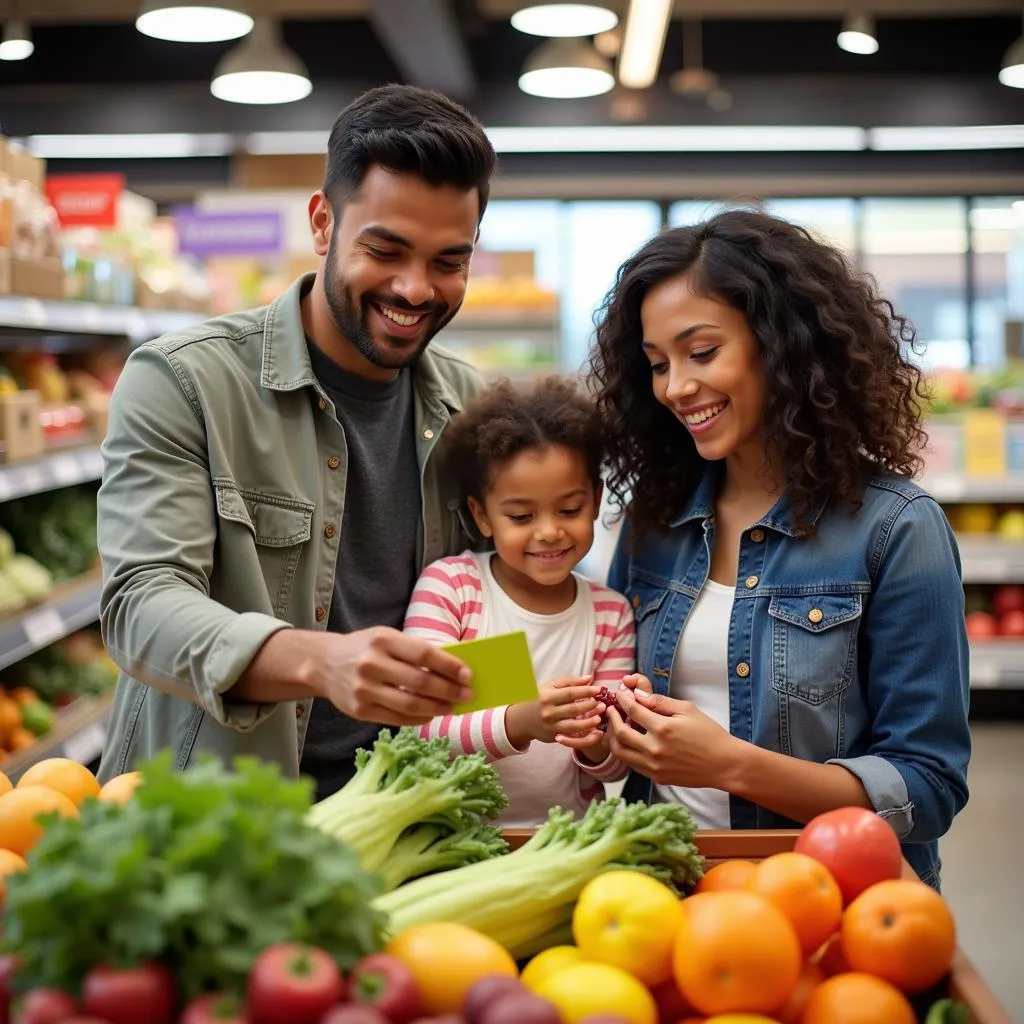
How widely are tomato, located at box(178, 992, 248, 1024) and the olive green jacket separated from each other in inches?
27.1

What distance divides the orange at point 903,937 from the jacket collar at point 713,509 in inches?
31.9

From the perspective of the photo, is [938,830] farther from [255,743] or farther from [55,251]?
[55,251]

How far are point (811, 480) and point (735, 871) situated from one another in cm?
76

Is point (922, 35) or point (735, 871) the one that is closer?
point (735, 871)

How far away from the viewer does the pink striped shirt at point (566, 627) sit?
2135 millimetres

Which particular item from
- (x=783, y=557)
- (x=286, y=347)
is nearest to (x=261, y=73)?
(x=286, y=347)

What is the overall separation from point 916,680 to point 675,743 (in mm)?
419

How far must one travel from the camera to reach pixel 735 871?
4.91 feet

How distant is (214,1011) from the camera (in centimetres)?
101

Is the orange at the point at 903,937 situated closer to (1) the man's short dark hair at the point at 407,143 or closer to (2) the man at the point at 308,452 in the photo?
(2) the man at the point at 308,452

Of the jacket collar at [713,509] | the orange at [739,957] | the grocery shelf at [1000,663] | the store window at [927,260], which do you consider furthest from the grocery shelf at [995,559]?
the store window at [927,260]

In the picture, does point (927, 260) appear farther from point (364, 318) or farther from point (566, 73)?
point (364, 318)

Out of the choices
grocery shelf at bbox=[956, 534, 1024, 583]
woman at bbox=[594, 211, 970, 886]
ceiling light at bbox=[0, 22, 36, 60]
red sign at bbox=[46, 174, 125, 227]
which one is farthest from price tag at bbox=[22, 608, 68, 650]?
ceiling light at bbox=[0, 22, 36, 60]

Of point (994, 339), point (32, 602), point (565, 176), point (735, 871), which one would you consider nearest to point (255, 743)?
point (735, 871)
